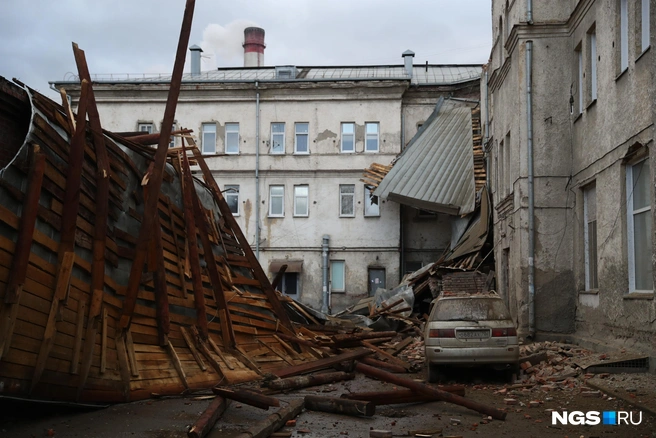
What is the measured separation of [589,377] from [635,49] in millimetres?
5705

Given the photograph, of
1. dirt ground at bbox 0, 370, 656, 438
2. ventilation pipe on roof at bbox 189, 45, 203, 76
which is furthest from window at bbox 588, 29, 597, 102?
ventilation pipe on roof at bbox 189, 45, 203, 76

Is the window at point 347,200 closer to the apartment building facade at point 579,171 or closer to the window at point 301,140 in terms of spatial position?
the window at point 301,140

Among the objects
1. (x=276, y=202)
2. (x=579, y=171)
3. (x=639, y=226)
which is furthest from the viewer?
(x=276, y=202)

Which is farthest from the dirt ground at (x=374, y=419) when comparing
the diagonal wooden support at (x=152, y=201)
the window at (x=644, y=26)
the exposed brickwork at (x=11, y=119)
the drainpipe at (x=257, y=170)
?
the drainpipe at (x=257, y=170)

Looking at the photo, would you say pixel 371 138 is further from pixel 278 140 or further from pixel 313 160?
pixel 278 140

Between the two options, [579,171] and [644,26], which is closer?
[644,26]

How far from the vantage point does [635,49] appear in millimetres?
12516

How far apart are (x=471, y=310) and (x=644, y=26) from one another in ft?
18.8

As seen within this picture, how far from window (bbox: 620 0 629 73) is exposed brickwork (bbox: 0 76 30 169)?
1024cm

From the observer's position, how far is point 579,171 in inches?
637

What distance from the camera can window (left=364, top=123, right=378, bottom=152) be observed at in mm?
35000

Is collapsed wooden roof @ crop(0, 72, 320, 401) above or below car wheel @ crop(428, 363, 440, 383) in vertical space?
above

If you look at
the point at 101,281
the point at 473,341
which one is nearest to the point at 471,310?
the point at 473,341

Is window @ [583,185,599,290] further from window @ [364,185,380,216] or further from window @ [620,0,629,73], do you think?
window @ [364,185,380,216]
